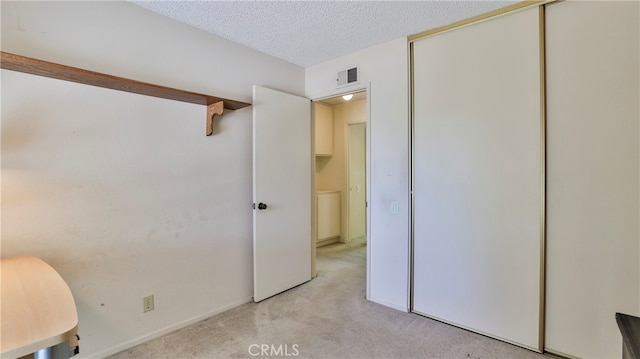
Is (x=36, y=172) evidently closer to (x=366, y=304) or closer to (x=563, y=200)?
(x=366, y=304)

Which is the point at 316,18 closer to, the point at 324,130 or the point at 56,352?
the point at 56,352

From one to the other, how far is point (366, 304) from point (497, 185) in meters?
1.56

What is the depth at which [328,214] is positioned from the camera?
5055 millimetres

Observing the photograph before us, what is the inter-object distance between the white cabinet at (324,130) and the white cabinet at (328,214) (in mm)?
727

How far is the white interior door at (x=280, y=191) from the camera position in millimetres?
2852

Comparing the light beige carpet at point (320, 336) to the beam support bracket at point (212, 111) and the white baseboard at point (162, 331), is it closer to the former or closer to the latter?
the white baseboard at point (162, 331)

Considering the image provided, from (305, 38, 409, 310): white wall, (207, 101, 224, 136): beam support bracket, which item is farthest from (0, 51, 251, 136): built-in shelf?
(305, 38, 409, 310): white wall

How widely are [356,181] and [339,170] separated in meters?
0.39

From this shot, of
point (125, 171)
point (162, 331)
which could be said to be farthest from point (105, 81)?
point (162, 331)

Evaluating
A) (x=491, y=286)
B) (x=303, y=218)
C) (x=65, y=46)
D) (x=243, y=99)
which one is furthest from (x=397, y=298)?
(x=65, y=46)

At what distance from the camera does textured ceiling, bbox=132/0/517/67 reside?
Answer: 2125 mm

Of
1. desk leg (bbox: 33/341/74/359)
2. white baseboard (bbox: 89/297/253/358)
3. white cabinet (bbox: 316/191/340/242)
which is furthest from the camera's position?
white cabinet (bbox: 316/191/340/242)

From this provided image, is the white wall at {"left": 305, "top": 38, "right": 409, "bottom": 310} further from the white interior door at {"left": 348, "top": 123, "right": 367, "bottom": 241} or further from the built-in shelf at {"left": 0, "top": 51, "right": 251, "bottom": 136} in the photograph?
the white interior door at {"left": 348, "top": 123, "right": 367, "bottom": 241}
